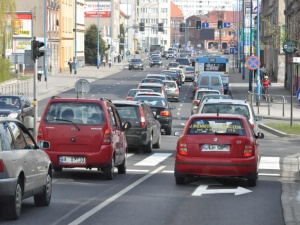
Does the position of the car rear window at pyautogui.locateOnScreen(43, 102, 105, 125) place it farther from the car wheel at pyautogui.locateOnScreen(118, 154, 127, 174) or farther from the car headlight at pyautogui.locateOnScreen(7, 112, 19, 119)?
the car headlight at pyautogui.locateOnScreen(7, 112, 19, 119)

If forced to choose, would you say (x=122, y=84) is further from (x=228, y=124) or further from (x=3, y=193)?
(x=3, y=193)

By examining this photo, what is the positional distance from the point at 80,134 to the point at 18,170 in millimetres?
6323

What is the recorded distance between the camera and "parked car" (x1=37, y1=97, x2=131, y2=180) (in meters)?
18.9

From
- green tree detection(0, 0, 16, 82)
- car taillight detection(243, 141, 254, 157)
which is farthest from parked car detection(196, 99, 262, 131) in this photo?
green tree detection(0, 0, 16, 82)

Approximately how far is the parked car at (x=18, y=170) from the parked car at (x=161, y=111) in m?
19.8

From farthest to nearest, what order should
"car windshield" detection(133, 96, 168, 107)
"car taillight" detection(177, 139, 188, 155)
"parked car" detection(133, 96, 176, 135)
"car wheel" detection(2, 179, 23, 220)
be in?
"car windshield" detection(133, 96, 168, 107) → "parked car" detection(133, 96, 176, 135) → "car taillight" detection(177, 139, 188, 155) → "car wheel" detection(2, 179, 23, 220)

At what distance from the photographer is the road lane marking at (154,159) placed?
2359 centimetres

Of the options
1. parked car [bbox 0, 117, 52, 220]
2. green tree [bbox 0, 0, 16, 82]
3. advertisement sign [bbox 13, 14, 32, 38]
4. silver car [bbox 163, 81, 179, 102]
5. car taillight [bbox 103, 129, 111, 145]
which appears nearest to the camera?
parked car [bbox 0, 117, 52, 220]

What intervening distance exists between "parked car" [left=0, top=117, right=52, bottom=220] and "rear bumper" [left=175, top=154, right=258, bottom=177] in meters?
3.96

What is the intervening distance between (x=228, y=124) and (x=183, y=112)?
3352 cm

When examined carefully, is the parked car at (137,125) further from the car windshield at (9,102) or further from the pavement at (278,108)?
the car windshield at (9,102)

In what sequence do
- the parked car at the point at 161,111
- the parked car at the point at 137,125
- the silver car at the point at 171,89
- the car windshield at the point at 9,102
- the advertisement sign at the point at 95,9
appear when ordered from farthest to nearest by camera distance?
the advertisement sign at the point at 95,9
the silver car at the point at 171,89
the parked car at the point at 161,111
the car windshield at the point at 9,102
the parked car at the point at 137,125

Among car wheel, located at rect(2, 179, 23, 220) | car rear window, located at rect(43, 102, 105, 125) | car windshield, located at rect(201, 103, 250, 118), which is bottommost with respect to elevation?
car wheel, located at rect(2, 179, 23, 220)

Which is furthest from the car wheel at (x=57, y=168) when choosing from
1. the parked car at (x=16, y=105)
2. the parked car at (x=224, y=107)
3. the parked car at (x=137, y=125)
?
the parked car at (x=16, y=105)
